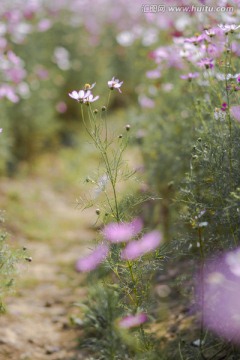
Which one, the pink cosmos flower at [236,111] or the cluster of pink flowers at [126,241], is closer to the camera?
the cluster of pink flowers at [126,241]

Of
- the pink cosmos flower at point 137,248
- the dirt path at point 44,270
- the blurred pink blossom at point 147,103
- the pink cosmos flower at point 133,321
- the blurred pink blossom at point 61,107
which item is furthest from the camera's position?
the blurred pink blossom at point 61,107

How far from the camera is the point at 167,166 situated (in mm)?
3354

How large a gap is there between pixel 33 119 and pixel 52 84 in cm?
75

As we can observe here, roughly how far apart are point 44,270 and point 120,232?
5.92ft

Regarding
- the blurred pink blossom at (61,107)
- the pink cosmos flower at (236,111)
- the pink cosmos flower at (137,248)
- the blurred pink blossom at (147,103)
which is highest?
the blurred pink blossom at (61,107)

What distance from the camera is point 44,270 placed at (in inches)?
144

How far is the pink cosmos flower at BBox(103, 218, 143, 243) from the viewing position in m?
1.97

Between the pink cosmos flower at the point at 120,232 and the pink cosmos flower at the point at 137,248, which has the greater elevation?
the pink cosmos flower at the point at 120,232

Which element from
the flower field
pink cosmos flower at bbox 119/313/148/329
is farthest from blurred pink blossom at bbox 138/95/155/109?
pink cosmos flower at bbox 119/313/148/329

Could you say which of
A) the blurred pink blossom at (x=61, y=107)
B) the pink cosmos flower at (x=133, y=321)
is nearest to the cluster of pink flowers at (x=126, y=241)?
the pink cosmos flower at (x=133, y=321)

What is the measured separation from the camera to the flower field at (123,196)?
2045mm

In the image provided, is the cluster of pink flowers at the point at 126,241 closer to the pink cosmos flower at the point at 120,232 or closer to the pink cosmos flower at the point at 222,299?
the pink cosmos flower at the point at 120,232

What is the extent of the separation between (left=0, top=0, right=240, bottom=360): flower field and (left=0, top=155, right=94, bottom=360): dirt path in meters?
0.01

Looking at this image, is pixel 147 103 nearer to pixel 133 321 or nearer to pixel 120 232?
pixel 120 232
